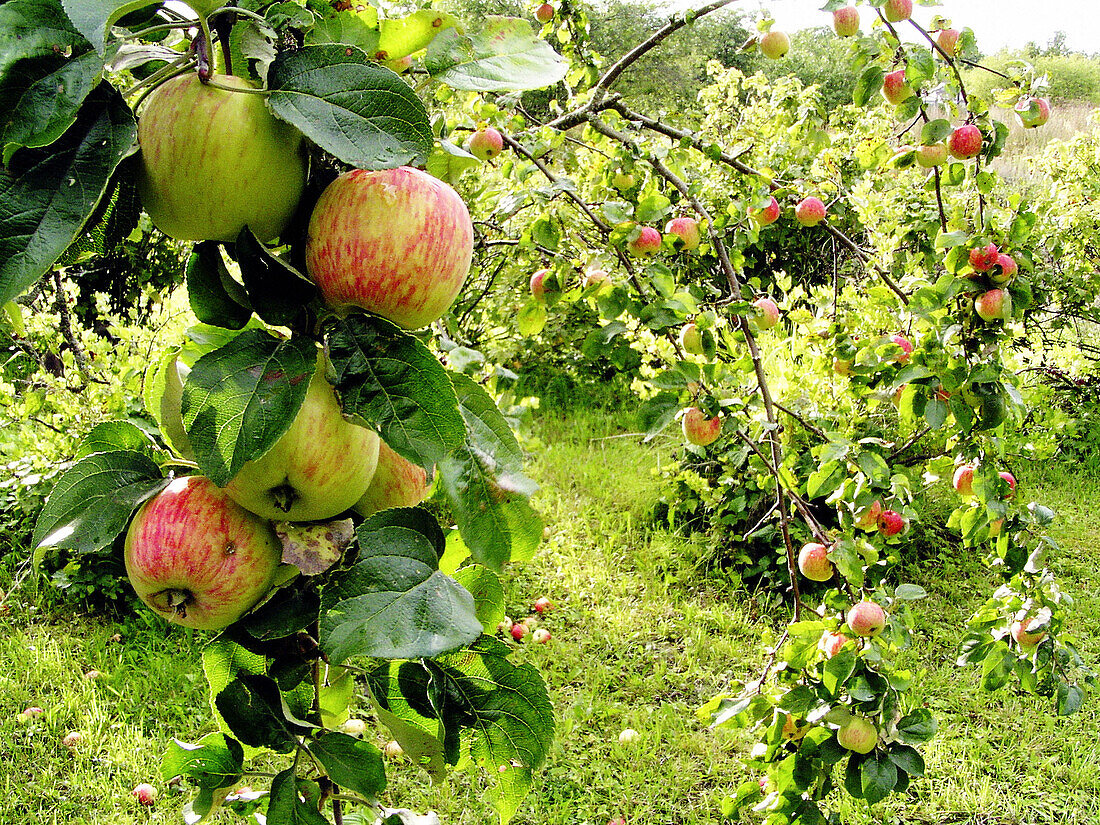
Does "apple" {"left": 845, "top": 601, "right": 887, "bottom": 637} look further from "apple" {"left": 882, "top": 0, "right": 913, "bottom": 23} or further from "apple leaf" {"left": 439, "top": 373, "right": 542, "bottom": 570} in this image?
"apple" {"left": 882, "top": 0, "right": 913, "bottom": 23}

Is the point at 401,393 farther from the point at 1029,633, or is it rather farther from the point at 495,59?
the point at 1029,633

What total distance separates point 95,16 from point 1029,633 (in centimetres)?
150

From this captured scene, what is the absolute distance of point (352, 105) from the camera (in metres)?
0.39

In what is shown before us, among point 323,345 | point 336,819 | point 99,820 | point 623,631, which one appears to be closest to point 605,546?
point 623,631

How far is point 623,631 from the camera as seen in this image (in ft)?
9.13

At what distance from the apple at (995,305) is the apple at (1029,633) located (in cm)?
54

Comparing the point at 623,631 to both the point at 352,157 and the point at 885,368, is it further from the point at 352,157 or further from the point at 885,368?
the point at 352,157

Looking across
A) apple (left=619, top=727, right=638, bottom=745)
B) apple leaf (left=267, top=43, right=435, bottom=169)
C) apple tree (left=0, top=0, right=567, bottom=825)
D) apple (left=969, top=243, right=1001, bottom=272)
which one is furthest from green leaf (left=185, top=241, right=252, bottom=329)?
apple (left=619, top=727, right=638, bottom=745)

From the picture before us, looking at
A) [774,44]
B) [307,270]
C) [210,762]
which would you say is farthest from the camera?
[774,44]

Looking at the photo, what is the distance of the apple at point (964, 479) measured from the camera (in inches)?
54.9

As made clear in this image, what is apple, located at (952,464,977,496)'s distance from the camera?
4.58 ft

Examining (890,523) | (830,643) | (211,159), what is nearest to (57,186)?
(211,159)

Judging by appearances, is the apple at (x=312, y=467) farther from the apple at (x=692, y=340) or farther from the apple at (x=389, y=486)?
the apple at (x=692, y=340)

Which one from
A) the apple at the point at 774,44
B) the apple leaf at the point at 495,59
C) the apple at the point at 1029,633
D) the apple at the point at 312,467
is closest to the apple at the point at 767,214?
the apple at the point at 774,44
